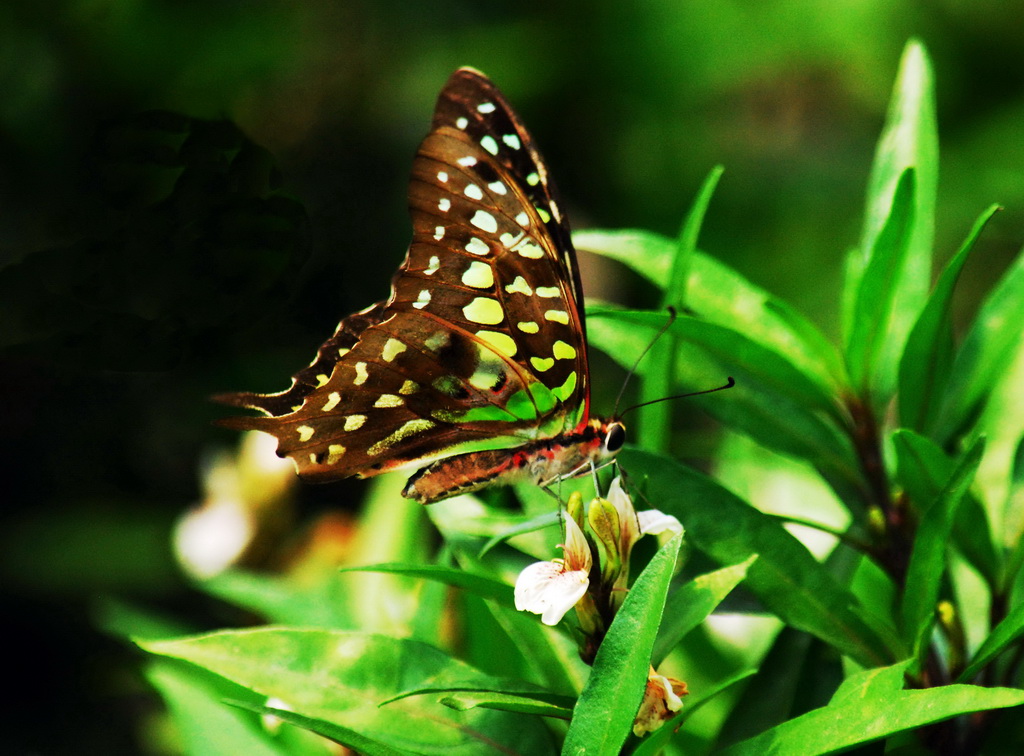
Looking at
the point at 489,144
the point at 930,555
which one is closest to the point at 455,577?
the point at 930,555

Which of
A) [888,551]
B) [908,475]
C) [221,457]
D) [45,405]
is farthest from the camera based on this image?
[45,405]

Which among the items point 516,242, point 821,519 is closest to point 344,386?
point 516,242

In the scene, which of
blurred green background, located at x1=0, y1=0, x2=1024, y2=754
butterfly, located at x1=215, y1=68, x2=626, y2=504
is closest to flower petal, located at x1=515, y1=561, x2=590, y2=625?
butterfly, located at x1=215, y1=68, x2=626, y2=504

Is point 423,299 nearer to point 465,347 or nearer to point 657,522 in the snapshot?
point 465,347

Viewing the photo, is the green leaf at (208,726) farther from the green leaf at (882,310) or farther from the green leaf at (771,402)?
the green leaf at (882,310)

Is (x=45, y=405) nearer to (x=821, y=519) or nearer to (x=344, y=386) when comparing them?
(x=344, y=386)

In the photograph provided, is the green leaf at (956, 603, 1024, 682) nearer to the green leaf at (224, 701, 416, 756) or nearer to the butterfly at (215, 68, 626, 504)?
the butterfly at (215, 68, 626, 504)

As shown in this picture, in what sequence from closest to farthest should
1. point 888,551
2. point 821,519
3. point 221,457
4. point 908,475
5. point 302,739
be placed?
point 908,475, point 888,551, point 302,739, point 821,519, point 221,457

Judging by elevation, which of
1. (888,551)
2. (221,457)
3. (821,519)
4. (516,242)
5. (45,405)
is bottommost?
(45,405)

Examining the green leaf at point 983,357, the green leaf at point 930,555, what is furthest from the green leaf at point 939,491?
the green leaf at point 983,357
